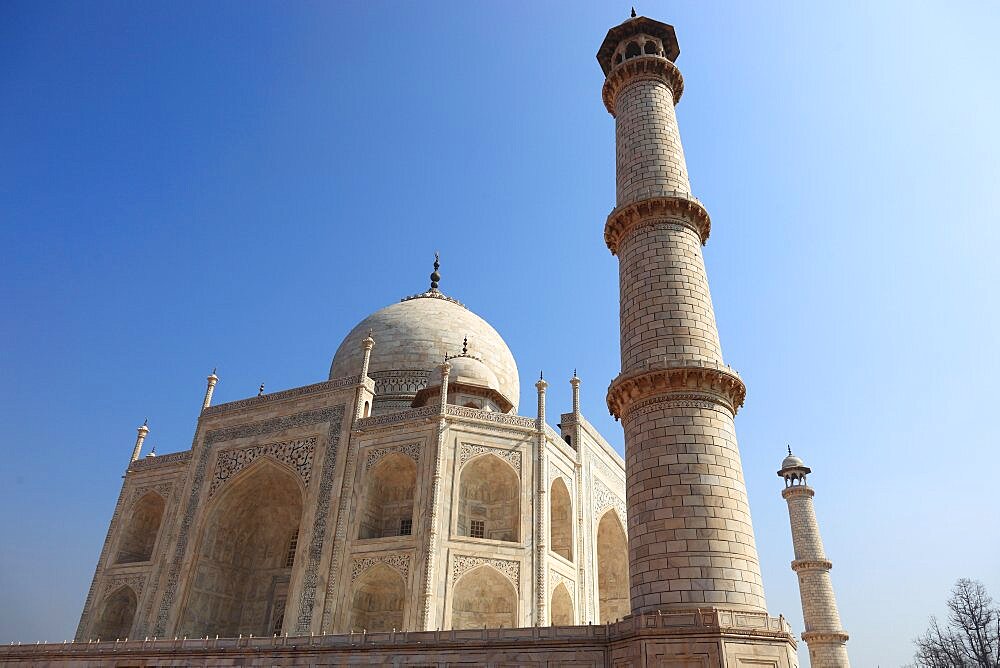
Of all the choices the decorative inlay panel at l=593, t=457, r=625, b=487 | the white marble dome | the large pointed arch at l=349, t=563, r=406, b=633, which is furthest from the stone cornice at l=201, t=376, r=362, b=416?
the decorative inlay panel at l=593, t=457, r=625, b=487

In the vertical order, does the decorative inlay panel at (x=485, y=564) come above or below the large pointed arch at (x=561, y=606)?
above

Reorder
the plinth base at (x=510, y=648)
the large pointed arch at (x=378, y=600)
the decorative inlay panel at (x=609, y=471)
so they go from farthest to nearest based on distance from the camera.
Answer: the decorative inlay panel at (x=609, y=471), the large pointed arch at (x=378, y=600), the plinth base at (x=510, y=648)

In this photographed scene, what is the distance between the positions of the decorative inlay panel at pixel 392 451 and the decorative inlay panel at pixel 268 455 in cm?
193

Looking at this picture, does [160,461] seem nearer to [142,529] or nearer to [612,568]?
[142,529]

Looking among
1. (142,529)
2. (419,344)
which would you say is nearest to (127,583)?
(142,529)

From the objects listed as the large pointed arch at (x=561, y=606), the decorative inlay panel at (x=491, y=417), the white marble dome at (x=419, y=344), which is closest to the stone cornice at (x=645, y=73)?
the decorative inlay panel at (x=491, y=417)

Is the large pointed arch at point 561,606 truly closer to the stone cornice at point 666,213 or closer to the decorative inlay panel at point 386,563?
the decorative inlay panel at point 386,563

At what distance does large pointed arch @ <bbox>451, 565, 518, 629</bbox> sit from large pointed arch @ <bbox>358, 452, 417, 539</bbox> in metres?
2.51

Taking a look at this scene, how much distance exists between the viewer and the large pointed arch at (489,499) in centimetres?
1977

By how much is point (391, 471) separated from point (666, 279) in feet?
41.3

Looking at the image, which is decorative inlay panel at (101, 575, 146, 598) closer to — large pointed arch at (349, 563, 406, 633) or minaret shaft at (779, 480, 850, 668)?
large pointed arch at (349, 563, 406, 633)

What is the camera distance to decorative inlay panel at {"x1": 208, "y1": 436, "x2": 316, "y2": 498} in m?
21.2

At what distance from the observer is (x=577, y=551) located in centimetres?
2088

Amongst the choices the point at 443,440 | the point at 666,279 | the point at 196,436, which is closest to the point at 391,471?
the point at 443,440
